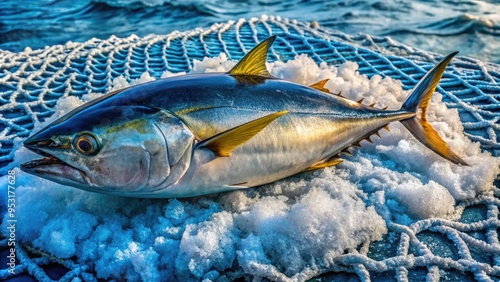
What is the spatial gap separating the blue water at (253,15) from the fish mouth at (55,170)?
204 inches

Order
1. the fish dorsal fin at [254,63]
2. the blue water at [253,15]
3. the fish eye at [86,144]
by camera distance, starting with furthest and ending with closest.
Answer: the blue water at [253,15] → the fish dorsal fin at [254,63] → the fish eye at [86,144]

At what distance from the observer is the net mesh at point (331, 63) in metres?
1.25

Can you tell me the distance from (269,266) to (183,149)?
40 centimetres

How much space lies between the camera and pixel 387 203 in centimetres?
143

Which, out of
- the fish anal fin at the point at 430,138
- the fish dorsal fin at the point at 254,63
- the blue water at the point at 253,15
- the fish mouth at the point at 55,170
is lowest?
the blue water at the point at 253,15

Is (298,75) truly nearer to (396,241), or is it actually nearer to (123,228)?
(396,241)

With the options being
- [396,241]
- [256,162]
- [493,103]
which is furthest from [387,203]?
[493,103]

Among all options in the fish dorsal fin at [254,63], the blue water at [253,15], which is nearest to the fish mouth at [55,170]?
the fish dorsal fin at [254,63]

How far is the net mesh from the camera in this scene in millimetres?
1247

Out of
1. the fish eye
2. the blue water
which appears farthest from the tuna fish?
the blue water

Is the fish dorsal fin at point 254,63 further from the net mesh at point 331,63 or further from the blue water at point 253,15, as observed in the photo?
the blue water at point 253,15

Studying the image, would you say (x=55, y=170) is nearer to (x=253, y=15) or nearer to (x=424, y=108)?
(x=424, y=108)

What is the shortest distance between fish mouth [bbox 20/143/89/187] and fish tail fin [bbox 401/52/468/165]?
1172 millimetres

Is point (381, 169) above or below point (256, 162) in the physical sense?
below
